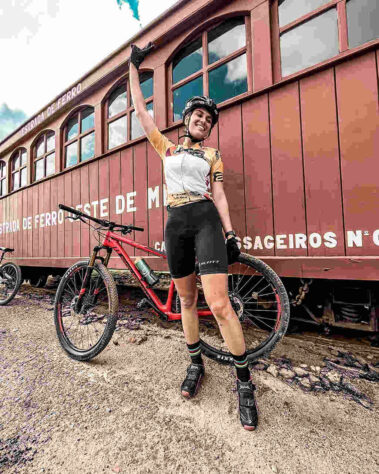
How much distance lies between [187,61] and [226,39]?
55 cm

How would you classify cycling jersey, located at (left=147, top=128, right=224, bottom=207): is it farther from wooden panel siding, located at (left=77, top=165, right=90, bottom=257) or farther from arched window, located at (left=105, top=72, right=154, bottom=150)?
wooden panel siding, located at (left=77, top=165, right=90, bottom=257)

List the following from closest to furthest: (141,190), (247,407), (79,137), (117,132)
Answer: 1. (247,407)
2. (141,190)
3. (117,132)
4. (79,137)

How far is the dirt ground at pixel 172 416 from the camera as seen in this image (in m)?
1.10

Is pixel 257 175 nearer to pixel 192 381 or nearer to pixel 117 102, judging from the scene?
pixel 192 381

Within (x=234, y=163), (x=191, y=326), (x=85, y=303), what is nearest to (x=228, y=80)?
(x=234, y=163)

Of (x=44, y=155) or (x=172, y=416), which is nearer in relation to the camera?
(x=172, y=416)

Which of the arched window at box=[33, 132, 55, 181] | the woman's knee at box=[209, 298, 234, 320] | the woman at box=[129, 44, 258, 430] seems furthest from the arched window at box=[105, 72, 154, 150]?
the woman's knee at box=[209, 298, 234, 320]

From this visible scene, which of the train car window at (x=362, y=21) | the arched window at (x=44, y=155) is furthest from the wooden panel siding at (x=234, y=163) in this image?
the arched window at (x=44, y=155)

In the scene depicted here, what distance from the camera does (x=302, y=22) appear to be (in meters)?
2.17

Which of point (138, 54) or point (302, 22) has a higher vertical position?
point (302, 22)

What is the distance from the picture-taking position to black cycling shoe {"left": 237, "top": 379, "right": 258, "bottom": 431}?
128cm

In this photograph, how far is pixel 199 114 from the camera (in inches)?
68.6

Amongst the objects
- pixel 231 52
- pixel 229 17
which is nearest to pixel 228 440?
pixel 231 52

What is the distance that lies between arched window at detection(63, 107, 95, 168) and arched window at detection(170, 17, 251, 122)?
5.97ft
